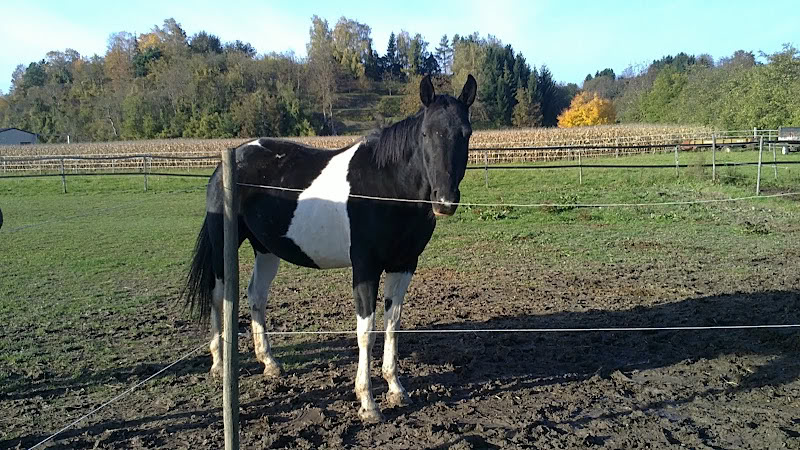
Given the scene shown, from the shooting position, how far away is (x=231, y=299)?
296 cm

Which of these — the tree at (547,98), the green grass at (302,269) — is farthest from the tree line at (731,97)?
the green grass at (302,269)

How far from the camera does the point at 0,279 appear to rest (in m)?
8.08

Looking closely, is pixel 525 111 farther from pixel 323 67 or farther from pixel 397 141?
pixel 397 141

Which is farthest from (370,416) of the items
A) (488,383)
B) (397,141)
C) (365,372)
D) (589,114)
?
(589,114)

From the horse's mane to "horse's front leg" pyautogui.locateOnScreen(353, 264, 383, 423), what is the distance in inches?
30.6

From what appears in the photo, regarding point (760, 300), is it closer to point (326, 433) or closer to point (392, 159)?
point (392, 159)

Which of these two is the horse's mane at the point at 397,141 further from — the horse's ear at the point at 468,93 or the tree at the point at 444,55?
the tree at the point at 444,55

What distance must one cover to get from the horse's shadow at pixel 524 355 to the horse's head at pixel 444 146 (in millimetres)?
1512

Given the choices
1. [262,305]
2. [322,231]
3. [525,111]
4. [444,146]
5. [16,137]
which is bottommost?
[262,305]

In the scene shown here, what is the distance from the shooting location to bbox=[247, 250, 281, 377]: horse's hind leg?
4698mm

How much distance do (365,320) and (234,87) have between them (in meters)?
63.8

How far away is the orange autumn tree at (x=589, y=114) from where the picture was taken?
6322cm

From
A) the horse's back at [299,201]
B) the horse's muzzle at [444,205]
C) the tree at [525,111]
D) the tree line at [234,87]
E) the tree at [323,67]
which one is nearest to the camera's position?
the horse's muzzle at [444,205]

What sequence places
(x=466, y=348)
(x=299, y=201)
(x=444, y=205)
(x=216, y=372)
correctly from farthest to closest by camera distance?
(x=466, y=348), (x=216, y=372), (x=299, y=201), (x=444, y=205)
